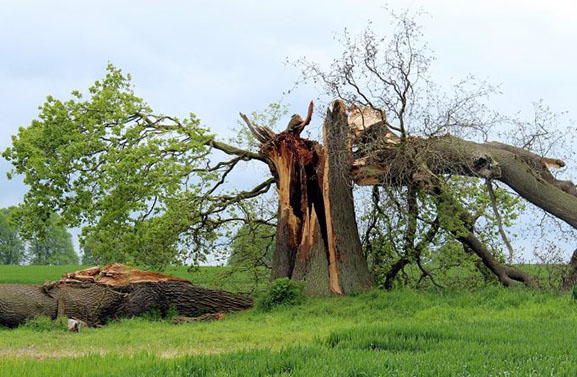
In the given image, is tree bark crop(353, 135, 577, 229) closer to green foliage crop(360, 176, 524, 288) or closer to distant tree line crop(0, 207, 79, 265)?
green foliage crop(360, 176, 524, 288)

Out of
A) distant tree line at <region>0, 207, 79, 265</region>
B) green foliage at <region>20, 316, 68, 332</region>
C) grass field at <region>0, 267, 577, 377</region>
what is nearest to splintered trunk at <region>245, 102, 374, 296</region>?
grass field at <region>0, 267, 577, 377</region>

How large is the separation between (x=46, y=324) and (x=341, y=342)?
8628 mm

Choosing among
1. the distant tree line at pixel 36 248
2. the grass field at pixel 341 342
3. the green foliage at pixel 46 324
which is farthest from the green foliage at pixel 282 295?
the distant tree line at pixel 36 248

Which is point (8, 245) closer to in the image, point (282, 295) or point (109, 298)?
point (109, 298)

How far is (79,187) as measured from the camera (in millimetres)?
19203

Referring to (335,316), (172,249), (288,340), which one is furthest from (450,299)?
(172,249)

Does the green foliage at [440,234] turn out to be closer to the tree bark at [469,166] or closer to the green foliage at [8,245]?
the tree bark at [469,166]

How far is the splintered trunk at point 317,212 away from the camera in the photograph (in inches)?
713

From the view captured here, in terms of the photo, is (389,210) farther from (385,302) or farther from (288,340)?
(288,340)

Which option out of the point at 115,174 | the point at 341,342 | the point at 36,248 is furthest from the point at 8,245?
the point at 341,342

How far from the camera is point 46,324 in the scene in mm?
15109

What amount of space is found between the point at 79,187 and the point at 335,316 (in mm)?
8689

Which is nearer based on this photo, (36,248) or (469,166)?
(469,166)

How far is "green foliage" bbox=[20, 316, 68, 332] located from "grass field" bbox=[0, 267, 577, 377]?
0.35 metres
